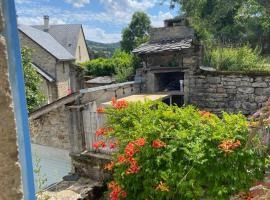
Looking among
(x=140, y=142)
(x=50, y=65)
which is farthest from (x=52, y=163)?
(x=50, y=65)

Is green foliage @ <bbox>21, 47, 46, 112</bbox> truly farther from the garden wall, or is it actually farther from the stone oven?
the garden wall

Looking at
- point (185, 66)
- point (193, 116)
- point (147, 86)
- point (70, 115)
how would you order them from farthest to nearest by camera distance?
point (147, 86)
point (185, 66)
point (70, 115)
point (193, 116)

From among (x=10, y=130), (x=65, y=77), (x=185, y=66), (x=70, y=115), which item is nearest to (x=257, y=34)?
(x=65, y=77)

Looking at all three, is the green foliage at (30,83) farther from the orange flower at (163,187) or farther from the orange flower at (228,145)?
the orange flower at (228,145)

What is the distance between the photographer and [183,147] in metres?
3.97

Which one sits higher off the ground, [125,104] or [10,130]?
[10,130]

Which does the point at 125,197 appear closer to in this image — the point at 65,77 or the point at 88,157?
the point at 88,157

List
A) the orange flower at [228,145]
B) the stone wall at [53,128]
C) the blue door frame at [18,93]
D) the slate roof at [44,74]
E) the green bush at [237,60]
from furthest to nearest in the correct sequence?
the slate roof at [44,74] < the stone wall at [53,128] < the green bush at [237,60] < the orange flower at [228,145] < the blue door frame at [18,93]

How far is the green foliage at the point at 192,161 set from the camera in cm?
380

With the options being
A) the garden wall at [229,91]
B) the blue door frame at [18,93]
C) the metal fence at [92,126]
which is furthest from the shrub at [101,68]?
the blue door frame at [18,93]

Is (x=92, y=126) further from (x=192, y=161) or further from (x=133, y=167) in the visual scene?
(x=192, y=161)

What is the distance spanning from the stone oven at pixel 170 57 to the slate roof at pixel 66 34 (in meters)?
23.0

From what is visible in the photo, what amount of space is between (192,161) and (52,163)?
18.0ft

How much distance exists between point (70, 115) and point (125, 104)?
1.68 meters
